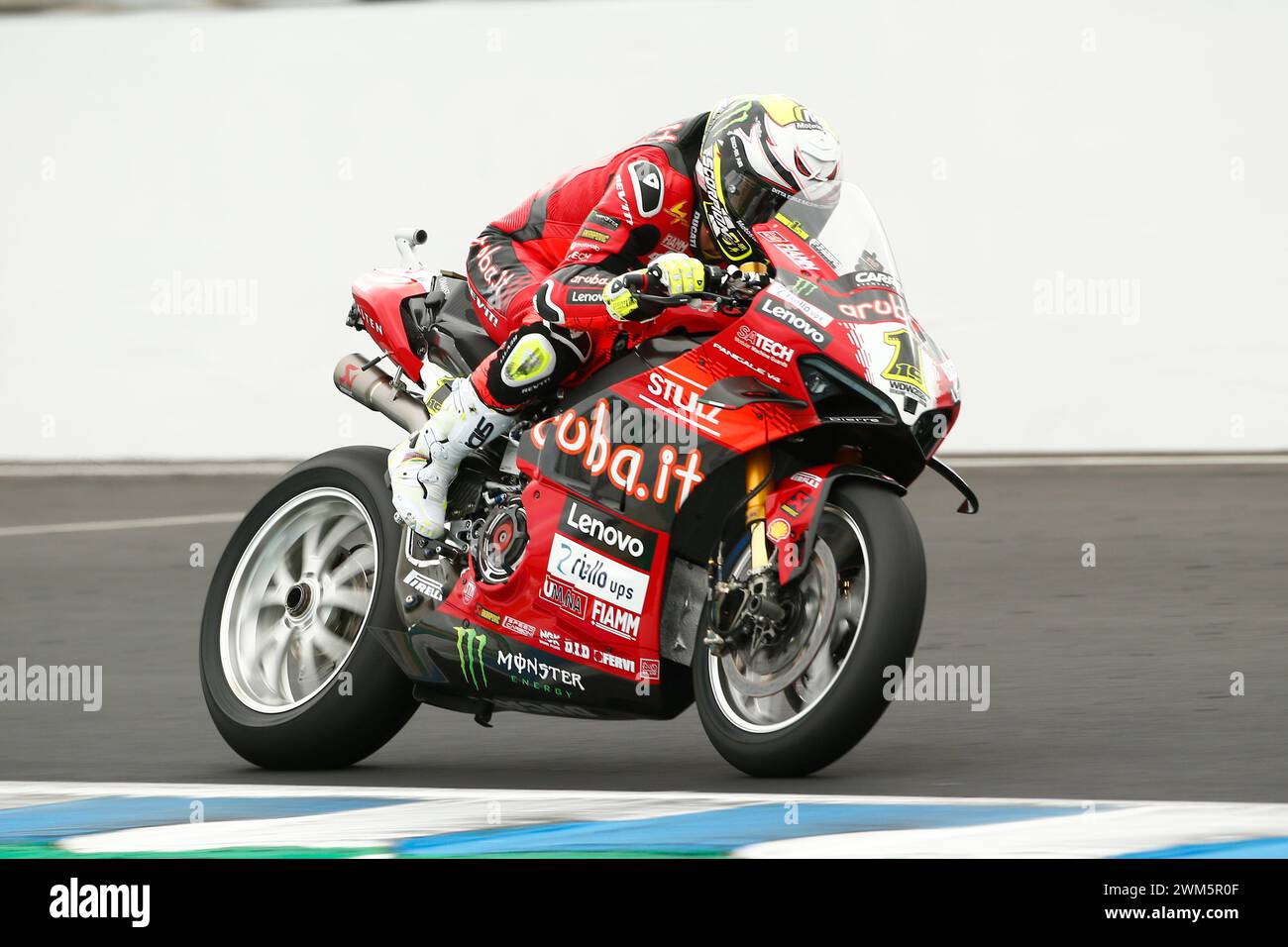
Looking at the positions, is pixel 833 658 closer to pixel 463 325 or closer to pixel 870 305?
pixel 870 305

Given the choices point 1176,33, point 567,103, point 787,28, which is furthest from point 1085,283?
point 567,103

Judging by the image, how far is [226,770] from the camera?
6.50 metres

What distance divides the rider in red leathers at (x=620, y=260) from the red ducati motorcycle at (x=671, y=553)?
3.0 inches

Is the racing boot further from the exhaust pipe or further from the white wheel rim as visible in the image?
the exhaust pipe

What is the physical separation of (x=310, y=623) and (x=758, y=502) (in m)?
1.62

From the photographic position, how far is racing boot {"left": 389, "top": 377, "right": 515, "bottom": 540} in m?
6.34

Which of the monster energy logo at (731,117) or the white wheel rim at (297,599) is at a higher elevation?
the monster energy logo at (731,117)

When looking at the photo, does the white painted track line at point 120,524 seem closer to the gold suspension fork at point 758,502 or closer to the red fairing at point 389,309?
the red fairing at point 389,309

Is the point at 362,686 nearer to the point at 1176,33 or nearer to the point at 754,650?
the point at 754,650

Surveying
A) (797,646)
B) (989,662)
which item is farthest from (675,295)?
(989,662)

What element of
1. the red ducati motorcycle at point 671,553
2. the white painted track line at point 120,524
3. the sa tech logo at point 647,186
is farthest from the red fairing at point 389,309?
the white painted track line at point 120,524

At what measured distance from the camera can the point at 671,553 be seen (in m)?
5.96

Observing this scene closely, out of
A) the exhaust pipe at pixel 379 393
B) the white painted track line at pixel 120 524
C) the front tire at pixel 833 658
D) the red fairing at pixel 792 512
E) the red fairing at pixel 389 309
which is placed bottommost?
the front tire at pixel 833 658

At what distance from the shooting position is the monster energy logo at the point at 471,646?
6.25 meters
